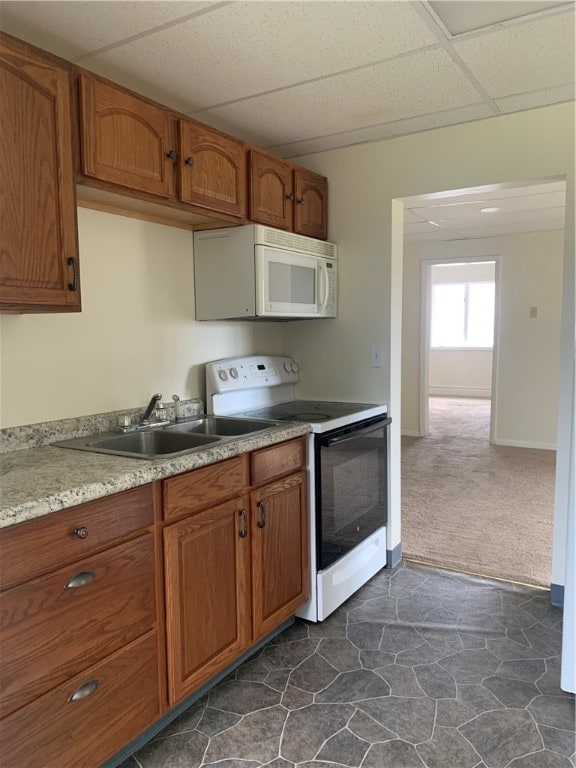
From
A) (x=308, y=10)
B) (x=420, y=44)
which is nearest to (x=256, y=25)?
(x=308, y=10)

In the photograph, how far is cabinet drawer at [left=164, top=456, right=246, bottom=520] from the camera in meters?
1.75

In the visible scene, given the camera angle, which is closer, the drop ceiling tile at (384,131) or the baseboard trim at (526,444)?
the drop ceiling tile at (384,131)

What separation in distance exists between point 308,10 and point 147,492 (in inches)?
60.4

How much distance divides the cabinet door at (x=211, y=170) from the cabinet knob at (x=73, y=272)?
0.59 meters

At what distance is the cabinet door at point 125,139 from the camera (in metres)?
1.78

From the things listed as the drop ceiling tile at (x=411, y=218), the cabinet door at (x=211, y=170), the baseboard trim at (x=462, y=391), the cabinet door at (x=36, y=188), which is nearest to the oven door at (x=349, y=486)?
the cabinet door at (x=211, y=170)

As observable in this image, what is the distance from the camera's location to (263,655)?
7.43 ft

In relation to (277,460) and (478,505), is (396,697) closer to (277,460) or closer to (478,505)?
(277,460)

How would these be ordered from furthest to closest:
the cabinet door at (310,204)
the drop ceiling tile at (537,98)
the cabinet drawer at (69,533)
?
the cabinet door at (310,204), the drop ceiling tile at (537,98), the cabinet drawer at (69,533)

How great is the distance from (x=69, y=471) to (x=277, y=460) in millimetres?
861

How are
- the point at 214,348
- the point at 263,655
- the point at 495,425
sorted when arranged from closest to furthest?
the point at 263,655 → the point at 214,348 → the point at 495,425

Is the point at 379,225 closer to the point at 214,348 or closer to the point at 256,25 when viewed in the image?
the point at 214,348

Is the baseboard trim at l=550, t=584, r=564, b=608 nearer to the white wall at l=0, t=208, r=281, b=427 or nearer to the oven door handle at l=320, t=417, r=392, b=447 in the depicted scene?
the oven door handle at l=320, t=417, r=392, b=447

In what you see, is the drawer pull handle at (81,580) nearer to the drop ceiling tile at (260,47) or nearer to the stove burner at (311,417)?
the stove burner at (311,417)
